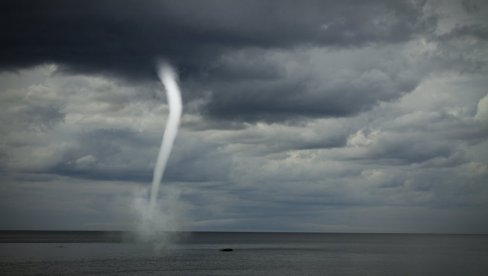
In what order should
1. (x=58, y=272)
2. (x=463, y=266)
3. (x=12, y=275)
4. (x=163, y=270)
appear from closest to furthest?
(x=12, y=275), (x=58, y=272), (x=163, y=270), (x=463, y=266)

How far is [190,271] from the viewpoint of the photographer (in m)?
127

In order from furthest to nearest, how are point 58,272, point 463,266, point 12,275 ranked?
point 463,266, point 58,272, point 12,275

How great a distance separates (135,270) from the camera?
12825 cm

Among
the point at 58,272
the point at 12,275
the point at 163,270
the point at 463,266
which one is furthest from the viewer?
the point at 463,266

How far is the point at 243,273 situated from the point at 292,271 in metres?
13.1

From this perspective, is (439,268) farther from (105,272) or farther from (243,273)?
(105,272)

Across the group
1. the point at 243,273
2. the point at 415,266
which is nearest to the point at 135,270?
the point at 243,273

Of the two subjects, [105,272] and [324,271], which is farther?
[324,271]

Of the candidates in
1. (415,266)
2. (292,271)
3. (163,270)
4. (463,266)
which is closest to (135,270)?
(163,270)

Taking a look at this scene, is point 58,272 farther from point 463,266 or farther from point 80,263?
point 463,266

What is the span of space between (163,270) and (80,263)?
100.0 feet

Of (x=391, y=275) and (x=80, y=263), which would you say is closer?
(x=391, y=275)

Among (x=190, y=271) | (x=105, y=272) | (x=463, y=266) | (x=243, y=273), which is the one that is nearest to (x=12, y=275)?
(x=105, y=272)

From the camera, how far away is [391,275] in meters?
121
